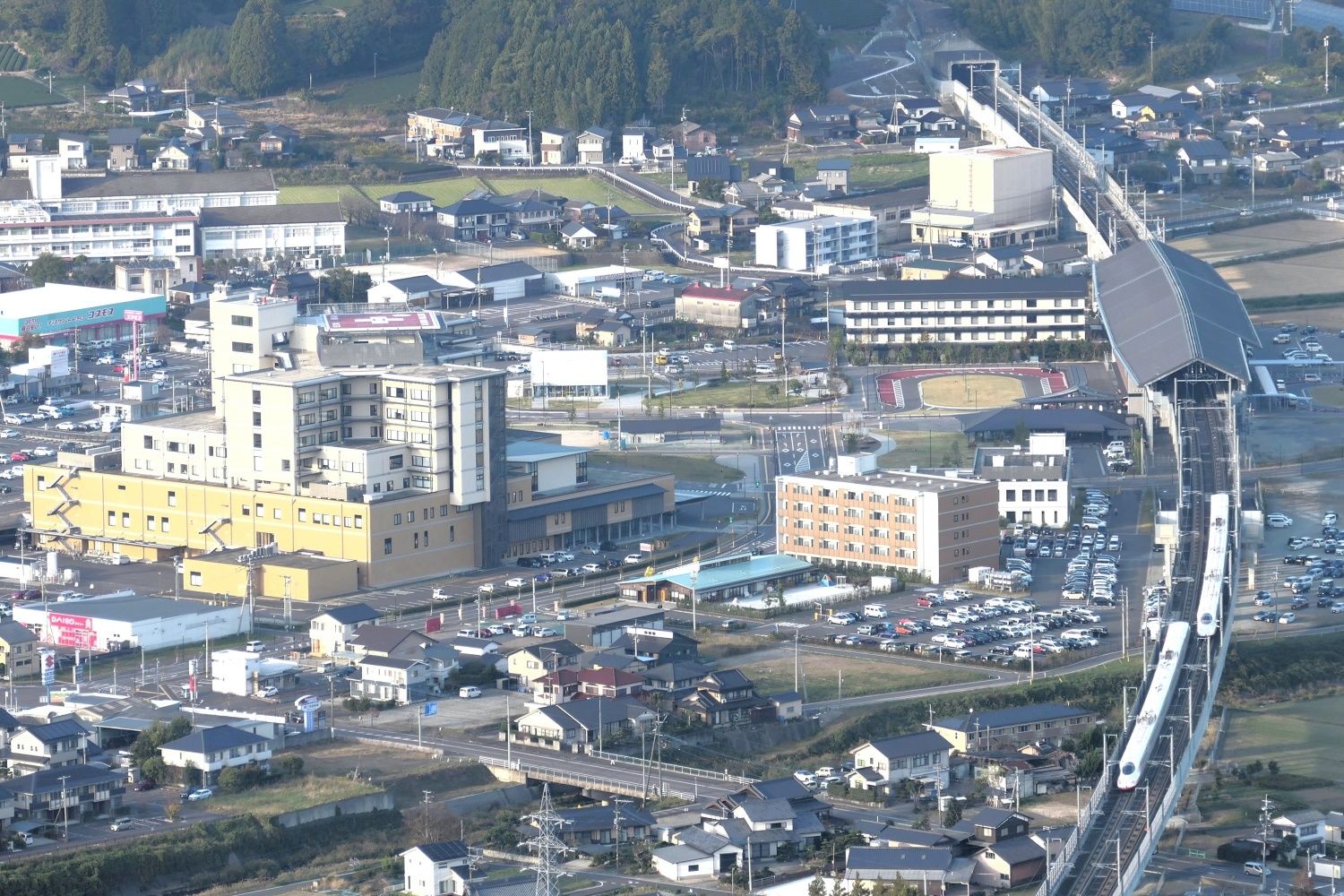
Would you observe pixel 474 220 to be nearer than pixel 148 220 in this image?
No

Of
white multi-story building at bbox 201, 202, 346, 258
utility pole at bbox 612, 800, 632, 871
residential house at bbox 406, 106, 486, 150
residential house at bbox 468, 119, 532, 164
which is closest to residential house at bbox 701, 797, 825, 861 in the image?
utility pole at bbox 612, 800, 632, 871

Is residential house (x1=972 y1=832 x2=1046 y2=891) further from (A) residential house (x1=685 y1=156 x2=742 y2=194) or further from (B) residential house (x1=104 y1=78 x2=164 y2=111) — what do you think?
(B) residential house (x1=104 y1=78 x2=164 y2=111)

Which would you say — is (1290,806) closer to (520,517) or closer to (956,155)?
(520,517)

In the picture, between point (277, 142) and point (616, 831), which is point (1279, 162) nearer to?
point (277, 142)

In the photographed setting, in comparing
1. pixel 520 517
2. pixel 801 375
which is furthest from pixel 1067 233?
pixel 520 517

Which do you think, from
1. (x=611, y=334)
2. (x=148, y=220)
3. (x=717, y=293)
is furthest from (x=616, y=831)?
(x=148, y=220)

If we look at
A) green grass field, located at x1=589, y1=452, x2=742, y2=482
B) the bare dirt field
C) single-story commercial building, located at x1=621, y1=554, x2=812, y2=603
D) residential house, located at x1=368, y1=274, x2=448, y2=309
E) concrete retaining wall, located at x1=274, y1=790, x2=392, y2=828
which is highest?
the bare dirt field
